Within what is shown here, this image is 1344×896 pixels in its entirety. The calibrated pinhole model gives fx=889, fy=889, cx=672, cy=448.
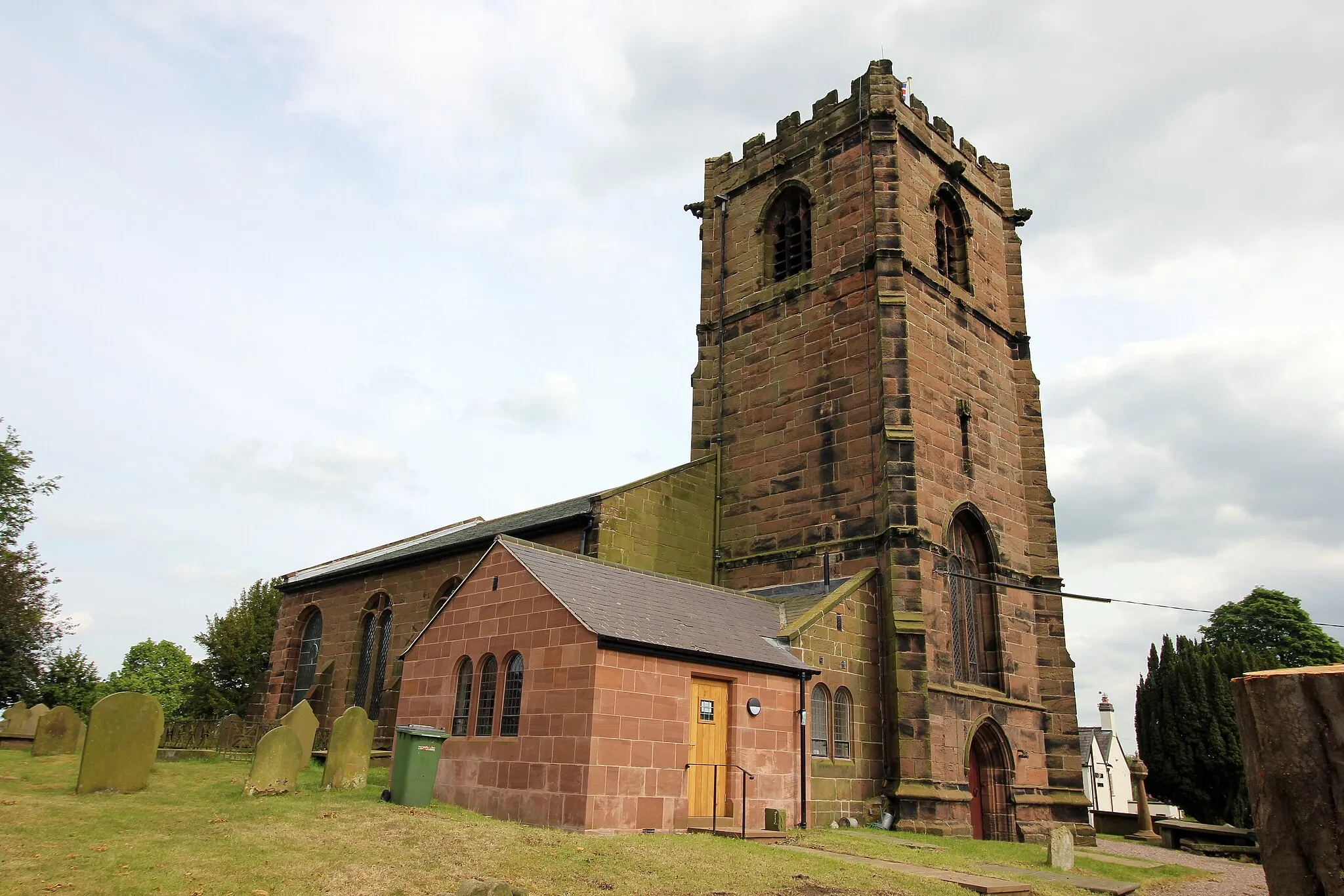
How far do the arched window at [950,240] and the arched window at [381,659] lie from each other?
2016 centimetres

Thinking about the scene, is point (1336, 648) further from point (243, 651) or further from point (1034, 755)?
point (243, 651)

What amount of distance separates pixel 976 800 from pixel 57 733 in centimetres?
2148

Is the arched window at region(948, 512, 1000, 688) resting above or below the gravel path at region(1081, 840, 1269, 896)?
above

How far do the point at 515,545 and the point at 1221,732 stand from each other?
3233cm

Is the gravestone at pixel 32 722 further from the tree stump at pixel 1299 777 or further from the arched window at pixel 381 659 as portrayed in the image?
the tree stump at pixel 1299 777

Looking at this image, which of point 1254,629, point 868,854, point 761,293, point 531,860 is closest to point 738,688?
point 868,854

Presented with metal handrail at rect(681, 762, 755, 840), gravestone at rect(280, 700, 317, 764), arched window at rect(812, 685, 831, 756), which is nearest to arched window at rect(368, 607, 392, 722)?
gravestone at rect(280, 700, 317, 764)

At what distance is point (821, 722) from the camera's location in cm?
1817

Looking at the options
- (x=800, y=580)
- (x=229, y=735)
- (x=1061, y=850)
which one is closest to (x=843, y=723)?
(x=800, y=580)

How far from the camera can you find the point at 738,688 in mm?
15898

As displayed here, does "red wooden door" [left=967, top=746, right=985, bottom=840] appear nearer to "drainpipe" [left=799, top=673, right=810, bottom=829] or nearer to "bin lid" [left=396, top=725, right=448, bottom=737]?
"drainpipe" [left=799, top=673, right=810, bottom=829]

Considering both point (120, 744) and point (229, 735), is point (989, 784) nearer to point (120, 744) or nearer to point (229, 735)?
point (120, 744)

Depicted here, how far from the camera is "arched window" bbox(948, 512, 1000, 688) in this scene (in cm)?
2223

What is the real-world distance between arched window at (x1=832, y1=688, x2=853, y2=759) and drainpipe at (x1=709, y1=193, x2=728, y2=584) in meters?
6.21
